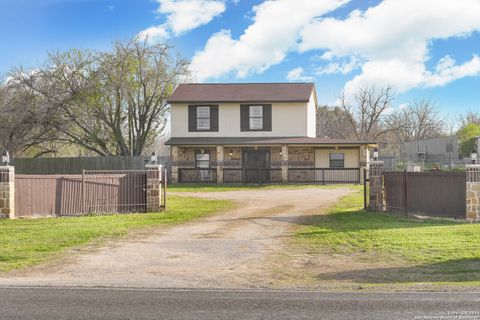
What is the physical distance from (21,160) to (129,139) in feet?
29.7

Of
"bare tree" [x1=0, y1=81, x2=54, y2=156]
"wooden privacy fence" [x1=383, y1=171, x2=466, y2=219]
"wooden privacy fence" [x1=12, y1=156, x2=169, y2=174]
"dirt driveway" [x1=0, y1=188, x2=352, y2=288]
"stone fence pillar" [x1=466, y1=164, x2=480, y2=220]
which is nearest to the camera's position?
"dirt driveway" [x1=0, y1=188, x2=352, y2=288]

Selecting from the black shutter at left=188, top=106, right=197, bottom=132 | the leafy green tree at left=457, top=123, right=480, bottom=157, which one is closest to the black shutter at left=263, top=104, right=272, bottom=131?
the black shutter at left=188, top=106, right=197, bottom=132

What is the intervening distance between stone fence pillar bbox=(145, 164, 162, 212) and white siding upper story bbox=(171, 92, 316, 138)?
1697 centimetres

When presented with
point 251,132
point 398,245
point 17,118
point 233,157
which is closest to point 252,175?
point 233,157

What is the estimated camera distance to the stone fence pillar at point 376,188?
58.4 ft

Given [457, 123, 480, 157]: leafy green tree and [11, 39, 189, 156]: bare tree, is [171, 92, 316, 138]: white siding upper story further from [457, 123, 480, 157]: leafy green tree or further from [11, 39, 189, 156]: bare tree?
[457, 123, 480, 157]: leafy green tree

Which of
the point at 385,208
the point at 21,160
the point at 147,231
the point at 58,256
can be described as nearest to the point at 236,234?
the point at 147,231

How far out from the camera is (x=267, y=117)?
1379 inches

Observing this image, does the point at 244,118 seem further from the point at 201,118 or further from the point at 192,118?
the point at 192,118

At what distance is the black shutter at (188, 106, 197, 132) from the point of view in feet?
116

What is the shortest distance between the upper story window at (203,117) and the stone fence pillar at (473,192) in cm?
2238

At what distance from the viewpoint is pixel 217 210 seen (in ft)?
62.4

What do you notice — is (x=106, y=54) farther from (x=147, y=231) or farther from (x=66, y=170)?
(x=147, y=231)

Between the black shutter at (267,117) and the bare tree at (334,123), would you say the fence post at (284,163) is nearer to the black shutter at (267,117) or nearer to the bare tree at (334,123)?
the black shutter at (267,117)
